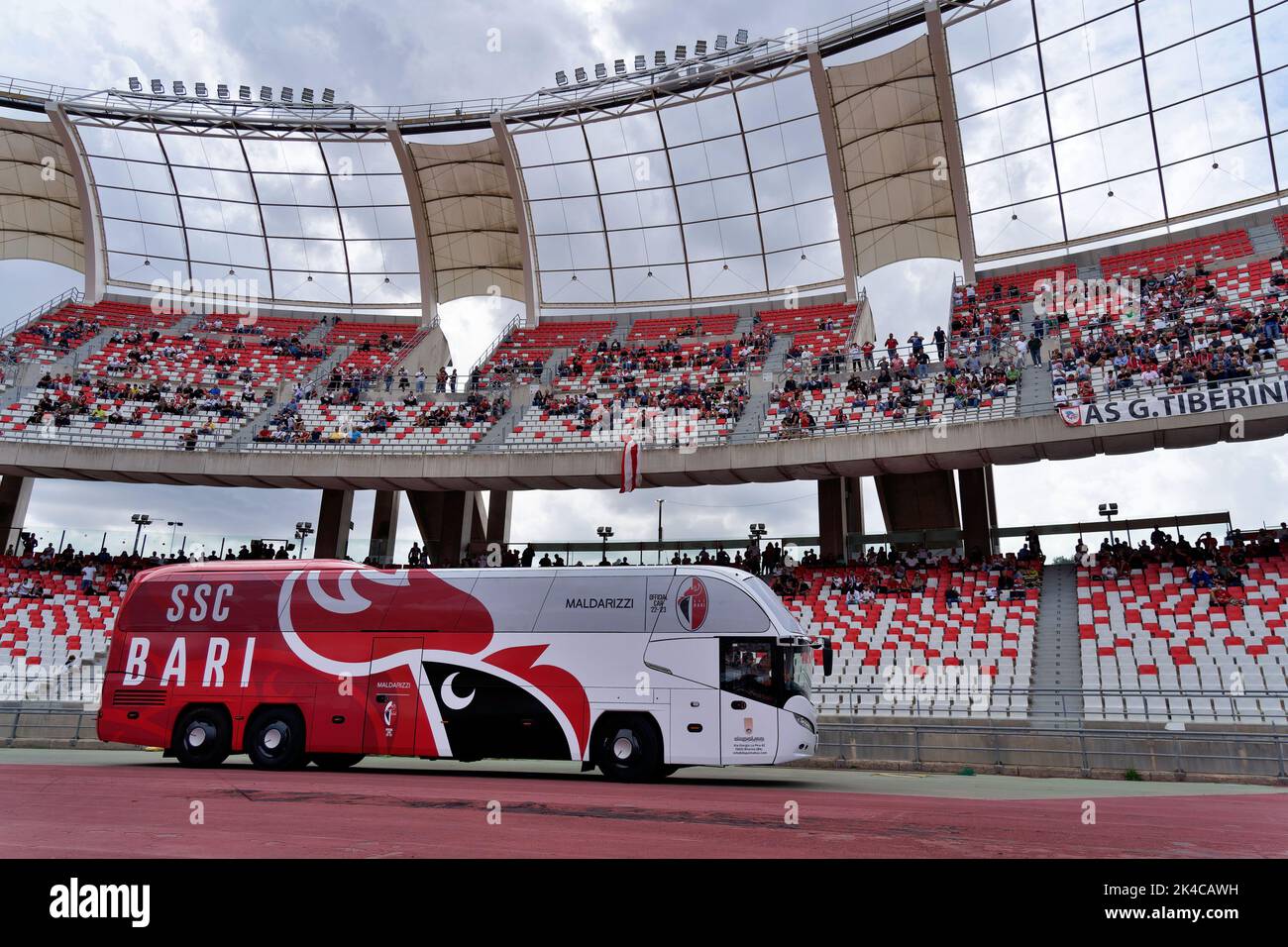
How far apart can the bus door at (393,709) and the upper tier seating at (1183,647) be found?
44.8 feet

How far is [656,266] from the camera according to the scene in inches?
1635

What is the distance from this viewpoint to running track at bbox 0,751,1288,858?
5359mm

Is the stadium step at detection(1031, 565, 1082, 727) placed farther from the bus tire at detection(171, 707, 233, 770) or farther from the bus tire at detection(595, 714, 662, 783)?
the bus tire at detection(171, 707, 233, 770)

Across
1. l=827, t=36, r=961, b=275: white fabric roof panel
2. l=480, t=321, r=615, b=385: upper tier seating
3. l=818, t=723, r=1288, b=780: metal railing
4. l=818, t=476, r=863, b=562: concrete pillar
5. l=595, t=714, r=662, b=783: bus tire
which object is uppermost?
l=827, t=36, r=961, b=275: white fabric roof panel

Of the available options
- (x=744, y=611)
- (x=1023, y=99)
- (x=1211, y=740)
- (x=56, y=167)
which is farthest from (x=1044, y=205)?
(x=56, y=167)

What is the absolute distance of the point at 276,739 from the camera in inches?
570

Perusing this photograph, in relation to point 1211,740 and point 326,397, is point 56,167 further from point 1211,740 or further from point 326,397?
point 1211,740

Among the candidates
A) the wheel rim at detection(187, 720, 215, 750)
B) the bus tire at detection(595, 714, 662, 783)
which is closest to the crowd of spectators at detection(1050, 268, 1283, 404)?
the bus tire at detection(595, 714, 662, 783)

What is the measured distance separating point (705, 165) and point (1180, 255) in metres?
19.6

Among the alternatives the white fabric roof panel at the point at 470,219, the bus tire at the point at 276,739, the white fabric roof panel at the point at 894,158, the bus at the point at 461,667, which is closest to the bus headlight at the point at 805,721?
the bus at the point at 461,667

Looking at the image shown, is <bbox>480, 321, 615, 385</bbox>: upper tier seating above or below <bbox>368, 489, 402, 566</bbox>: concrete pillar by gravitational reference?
above

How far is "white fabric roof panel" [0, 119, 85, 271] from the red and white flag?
31232 millimetres

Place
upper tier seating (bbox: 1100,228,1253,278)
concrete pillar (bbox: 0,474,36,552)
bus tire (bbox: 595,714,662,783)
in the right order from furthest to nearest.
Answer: concrete pillar (bbox: 0,474,36,552)
upper tier seating (bbox: 1100,228,1253,278)
bus tire (bbox: 595,714,662,783)

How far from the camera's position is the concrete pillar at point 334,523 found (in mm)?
38469
